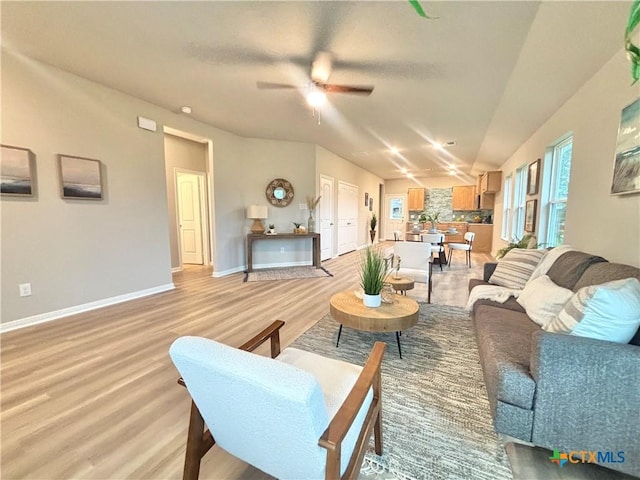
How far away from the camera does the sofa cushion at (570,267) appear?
6.71ft

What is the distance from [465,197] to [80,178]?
33.6 feet

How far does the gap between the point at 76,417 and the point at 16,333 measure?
6.04 feet

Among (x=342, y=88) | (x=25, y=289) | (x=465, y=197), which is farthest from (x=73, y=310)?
(x=465, y=197)

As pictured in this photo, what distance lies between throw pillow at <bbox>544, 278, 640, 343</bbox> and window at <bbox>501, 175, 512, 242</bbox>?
547 cm

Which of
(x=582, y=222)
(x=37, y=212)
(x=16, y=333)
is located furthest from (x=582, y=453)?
(x=37, y=212)

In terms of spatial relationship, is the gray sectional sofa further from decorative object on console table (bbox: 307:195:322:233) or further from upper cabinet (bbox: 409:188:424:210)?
upper cabinet (bbox: 409:188:424:210)

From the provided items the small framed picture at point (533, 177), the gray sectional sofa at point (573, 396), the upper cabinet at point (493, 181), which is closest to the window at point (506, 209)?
the upper cabinet at point (493, 181)

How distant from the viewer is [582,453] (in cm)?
120

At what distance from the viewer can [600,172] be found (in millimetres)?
2340

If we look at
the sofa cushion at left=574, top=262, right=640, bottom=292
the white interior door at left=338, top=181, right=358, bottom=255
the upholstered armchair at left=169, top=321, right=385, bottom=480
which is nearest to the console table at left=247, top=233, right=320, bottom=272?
the white interior door at left=338, top=181, right=358, bottom=255

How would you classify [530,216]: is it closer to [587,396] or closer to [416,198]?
[587,396]

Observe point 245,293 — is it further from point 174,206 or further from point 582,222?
point 582,222

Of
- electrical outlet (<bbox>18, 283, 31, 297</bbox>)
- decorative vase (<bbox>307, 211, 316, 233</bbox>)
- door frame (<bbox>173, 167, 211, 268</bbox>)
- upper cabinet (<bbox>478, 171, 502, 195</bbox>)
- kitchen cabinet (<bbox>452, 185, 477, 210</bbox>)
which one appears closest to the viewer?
electrical outlet (<bbox>18, 283, 31, 297</bbox>)

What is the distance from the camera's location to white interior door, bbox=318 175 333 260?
255 inches
